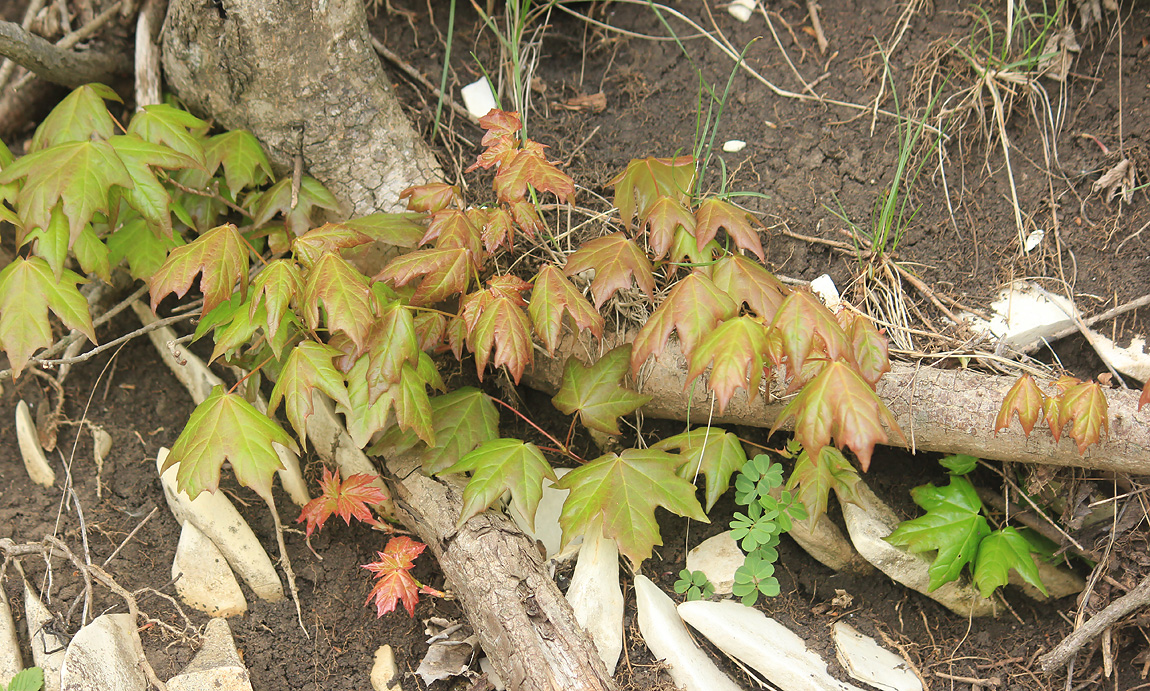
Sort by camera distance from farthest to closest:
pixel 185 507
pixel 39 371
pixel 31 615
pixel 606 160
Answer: pixel 606 160 → pixel 39 371 → pixel 185 507 → pixel 31 615

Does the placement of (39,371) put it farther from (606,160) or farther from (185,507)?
(606,160)

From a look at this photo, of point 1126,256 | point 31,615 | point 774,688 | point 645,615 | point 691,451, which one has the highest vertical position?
point 1126,256

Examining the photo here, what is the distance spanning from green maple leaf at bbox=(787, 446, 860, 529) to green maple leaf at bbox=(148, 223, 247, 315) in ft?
4.73

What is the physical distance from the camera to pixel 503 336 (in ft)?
5.39

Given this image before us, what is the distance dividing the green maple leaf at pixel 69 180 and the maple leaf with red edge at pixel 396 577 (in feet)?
3.52

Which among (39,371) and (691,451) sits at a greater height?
(39,371)

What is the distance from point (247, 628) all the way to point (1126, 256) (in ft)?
8.60

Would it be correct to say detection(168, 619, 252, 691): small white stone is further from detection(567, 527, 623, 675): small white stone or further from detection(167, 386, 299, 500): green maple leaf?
detection(567, 527, 623, 675): small white stone

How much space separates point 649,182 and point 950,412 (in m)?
0.96

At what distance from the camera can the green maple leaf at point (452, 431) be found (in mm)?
1876

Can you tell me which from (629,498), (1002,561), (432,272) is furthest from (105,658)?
(1002,561)

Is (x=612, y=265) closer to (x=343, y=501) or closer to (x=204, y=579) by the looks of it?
(x=343, y=501)

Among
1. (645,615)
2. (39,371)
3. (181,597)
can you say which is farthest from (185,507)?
(645,615)

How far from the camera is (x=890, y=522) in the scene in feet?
6.48
